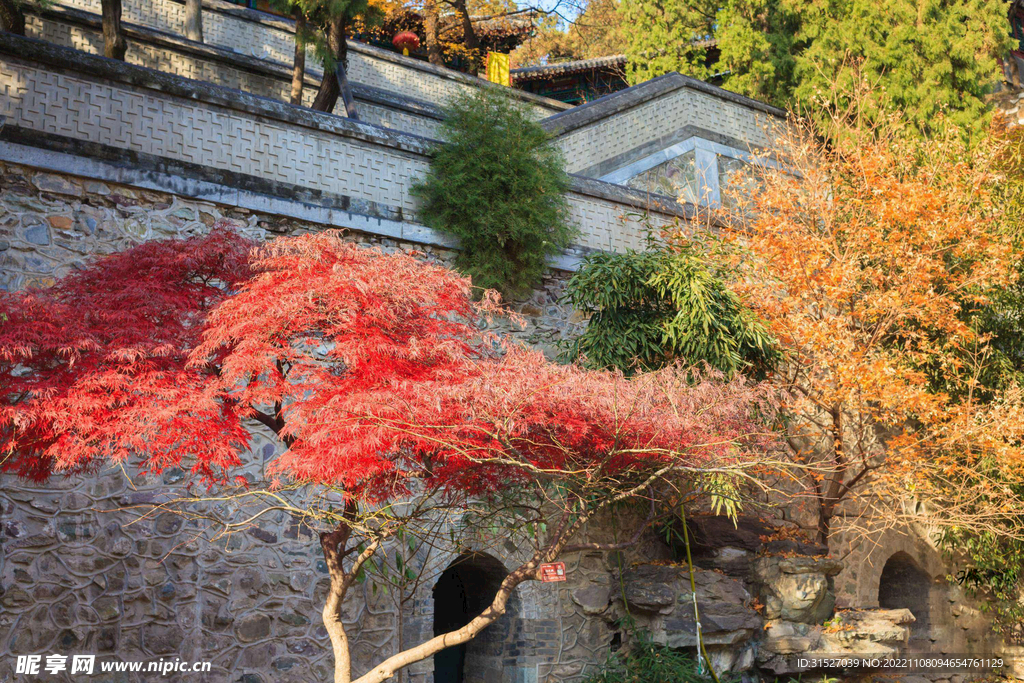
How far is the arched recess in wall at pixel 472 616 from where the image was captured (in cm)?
736

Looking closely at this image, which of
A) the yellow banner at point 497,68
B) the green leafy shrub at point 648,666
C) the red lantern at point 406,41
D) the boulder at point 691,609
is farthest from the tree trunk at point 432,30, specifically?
the green leafy shrub at point 648,666

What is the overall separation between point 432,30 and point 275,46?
12.2 ft

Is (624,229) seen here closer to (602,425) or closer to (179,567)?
(602,425)

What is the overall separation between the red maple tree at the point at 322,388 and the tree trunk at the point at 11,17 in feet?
15.0

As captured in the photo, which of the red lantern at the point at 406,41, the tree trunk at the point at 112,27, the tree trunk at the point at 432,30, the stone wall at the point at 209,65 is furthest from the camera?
the tree trunk at the point at 432,30

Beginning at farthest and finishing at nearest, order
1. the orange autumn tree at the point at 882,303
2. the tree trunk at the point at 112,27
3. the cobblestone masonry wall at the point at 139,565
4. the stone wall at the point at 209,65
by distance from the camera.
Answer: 1. the stone wall at the point at 209,65
2. the tree trunk at the point at 112,27
3. the orange autumn tree at the point at 882,303
4. the cobblestone masonry wall at the point at 139,565

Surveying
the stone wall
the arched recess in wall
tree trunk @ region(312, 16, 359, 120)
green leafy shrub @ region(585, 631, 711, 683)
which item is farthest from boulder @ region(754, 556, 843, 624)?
tree trunk @ region(312, 16, 359, 120)

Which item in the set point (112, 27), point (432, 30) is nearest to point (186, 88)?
point (112, 27)

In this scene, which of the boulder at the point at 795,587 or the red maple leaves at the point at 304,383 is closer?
the red maple leaves at the point at 304,383

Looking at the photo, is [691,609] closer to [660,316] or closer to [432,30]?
[660,316]

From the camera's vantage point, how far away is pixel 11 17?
8281mm

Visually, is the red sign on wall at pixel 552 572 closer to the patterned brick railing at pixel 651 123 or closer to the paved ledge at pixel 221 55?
the patterned brick railing at pixel 651 123

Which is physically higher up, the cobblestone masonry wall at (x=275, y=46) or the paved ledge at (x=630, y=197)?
the cobblestone masonry wall at (x=275, y=46)

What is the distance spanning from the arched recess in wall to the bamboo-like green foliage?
2057 mm
